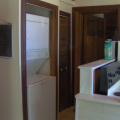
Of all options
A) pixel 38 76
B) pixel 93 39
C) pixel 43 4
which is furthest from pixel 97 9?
pixel 38 76

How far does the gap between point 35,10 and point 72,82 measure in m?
1.74

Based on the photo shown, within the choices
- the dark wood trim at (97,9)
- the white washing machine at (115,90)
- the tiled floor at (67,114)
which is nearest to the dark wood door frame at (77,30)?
the dark wood trim at (97,9)

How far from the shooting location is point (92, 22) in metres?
4.34

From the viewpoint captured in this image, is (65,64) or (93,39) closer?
(65,64)

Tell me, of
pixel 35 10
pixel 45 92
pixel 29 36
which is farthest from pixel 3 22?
pixel 45 92

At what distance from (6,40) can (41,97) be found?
89 cm

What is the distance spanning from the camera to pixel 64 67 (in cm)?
395

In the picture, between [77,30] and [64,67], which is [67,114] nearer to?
[64,67]

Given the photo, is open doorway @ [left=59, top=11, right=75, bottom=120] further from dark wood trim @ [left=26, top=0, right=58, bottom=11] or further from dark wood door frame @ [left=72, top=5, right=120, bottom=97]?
dark wood trim @ [left=26, top=0, right=58, bottom=11]

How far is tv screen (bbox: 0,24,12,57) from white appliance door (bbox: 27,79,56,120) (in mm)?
518

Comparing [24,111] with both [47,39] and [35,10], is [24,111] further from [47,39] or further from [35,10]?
[35,10]

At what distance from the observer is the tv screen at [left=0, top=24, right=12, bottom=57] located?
2479 millimetres

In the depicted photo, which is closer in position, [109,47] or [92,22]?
[109,47]

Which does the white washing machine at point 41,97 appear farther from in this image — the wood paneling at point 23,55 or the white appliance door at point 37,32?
the white appliance door at point 37,32
